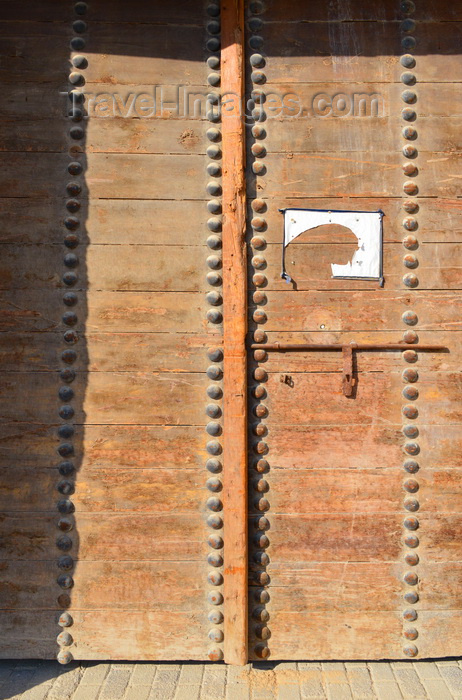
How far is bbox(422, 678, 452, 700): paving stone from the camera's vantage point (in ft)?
6.70

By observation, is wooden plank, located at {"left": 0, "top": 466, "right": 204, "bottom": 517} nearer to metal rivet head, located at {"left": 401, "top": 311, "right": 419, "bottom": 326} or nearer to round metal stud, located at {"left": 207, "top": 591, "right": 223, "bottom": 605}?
round metal stud, located at {"left": 207, "top": 591, "right": 223, "bottom": 605}

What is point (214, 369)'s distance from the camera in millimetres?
2248

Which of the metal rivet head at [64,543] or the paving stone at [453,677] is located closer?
the paving stone at [453,677]

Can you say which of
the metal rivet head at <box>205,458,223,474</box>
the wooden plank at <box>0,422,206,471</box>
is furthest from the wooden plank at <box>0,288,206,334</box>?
the metal rivet head at <box>205,458,223,474</box>

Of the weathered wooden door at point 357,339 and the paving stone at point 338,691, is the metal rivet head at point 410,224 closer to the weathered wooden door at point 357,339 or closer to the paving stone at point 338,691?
the weathered wooden door at point 357,339

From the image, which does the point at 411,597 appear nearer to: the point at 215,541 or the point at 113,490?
the point at 215,541

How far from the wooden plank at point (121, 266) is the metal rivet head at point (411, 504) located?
1201 mm

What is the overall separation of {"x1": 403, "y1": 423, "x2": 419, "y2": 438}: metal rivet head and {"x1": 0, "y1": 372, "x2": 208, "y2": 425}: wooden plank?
830 millimetres

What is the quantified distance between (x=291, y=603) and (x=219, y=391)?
904 millimetres

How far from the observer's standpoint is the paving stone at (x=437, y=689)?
204 centimetres

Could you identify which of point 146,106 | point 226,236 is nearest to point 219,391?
point 226,236

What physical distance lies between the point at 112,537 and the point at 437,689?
136 centimetres

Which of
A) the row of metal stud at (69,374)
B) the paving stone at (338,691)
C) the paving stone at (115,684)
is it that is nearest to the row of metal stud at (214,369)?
the paving stone at (115,684)

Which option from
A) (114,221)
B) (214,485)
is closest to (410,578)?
(214,485)
